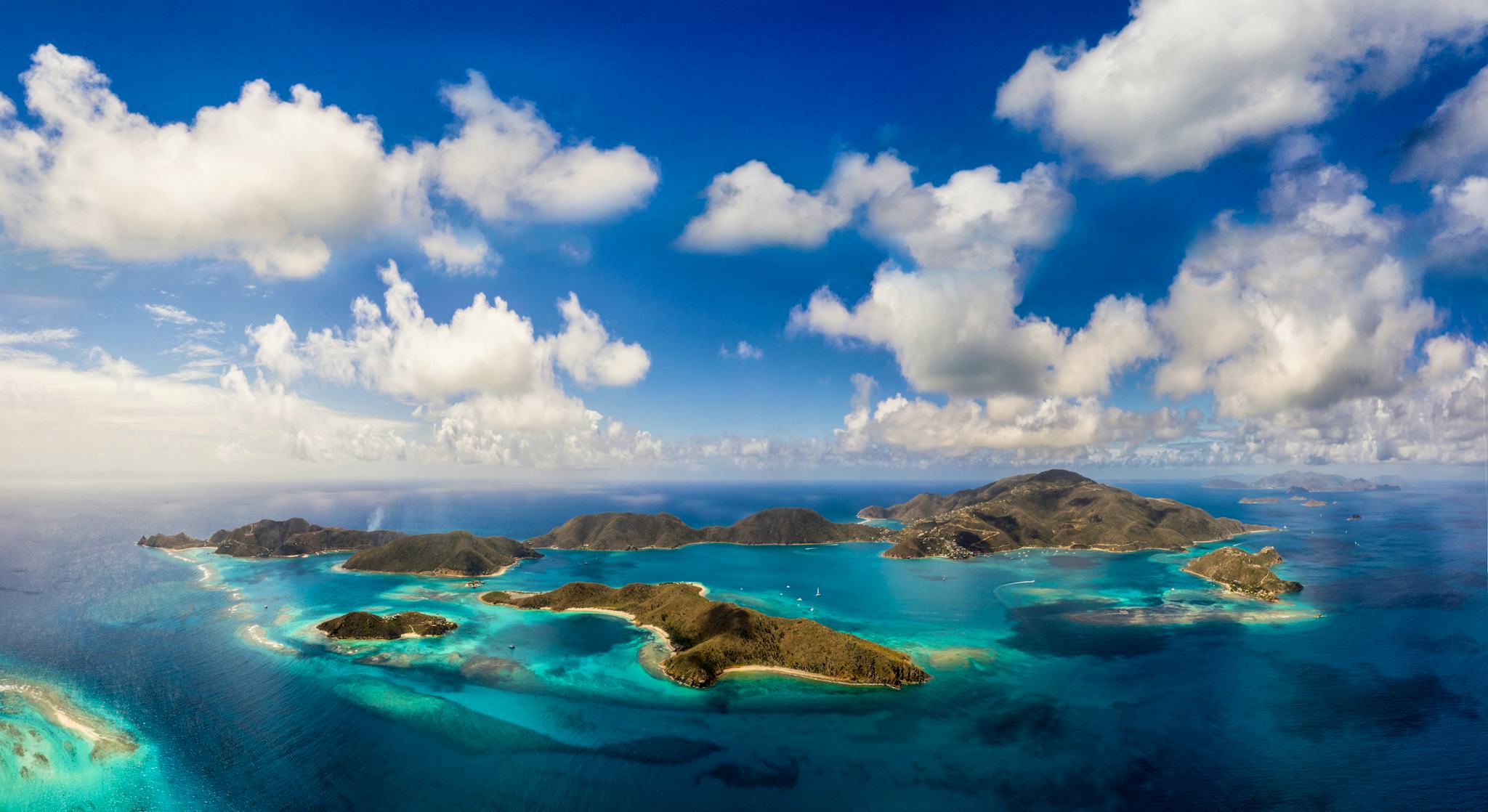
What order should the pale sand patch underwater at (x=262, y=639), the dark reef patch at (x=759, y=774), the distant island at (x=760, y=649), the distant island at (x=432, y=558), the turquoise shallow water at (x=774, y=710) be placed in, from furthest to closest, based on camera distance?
the distant island at (x=432, y=558), the pale sand patch underwater at (x=262, y=639), the distant island at (x=760, y=649), the dark reef patch at (x=759, y=774), the turquoise shallow water at (x=774, y=710)

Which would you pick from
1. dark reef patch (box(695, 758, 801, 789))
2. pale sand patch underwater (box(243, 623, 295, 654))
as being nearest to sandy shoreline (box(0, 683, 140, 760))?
pale sand patch underwater (box(243, 623, 295, 654))

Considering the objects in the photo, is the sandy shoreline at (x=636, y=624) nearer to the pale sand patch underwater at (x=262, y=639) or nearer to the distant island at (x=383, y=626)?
the distant island at (x=383, y=626)

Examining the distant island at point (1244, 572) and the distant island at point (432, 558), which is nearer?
the distant island at point (1244, 572)

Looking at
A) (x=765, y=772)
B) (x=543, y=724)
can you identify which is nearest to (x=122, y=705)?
(x=543, y=724)

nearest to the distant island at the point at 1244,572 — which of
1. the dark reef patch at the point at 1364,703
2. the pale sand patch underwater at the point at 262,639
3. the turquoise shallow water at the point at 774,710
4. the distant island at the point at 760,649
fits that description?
the turquoise shallow water at the point at 774,710

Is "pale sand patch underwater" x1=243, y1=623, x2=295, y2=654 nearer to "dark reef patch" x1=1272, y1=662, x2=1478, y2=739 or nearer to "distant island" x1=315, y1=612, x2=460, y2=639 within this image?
"distant island" x1=315, y1=612, x2=460, y2=639

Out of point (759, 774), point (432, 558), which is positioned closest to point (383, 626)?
point (432, 558)

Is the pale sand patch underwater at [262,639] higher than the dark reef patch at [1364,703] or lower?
lower
